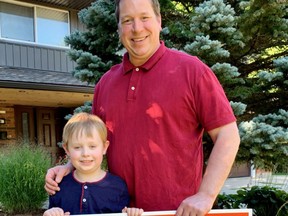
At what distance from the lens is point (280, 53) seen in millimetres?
5812

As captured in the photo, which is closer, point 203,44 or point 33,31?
point 203,44

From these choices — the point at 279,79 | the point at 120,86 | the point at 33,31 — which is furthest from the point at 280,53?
the point at 33,31

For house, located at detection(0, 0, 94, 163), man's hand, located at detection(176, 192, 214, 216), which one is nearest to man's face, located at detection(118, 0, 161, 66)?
man's hand, located at detection(176, 192, 214, 216)

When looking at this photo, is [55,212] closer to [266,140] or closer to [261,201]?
[266,140]

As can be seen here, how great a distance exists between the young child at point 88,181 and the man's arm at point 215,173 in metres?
0.41

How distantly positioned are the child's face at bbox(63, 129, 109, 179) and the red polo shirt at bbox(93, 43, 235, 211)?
0.10 metres

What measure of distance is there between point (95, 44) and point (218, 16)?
77.9 inches

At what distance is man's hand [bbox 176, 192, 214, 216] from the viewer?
1.75 m

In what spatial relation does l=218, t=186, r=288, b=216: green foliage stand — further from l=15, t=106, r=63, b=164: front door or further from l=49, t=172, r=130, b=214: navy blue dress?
l=15, t=106, r=63, b=164: front door

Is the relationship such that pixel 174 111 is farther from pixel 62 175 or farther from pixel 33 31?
pixel 33 31

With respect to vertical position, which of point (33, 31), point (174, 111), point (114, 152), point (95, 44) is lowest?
point (114, 152)

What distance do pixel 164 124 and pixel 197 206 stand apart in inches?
17.1

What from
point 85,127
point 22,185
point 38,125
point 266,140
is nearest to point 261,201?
point 266,140

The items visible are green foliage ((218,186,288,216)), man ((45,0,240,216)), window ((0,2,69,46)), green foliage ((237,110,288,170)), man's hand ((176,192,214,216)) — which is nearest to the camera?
man's hand ((176,192,214,216))
